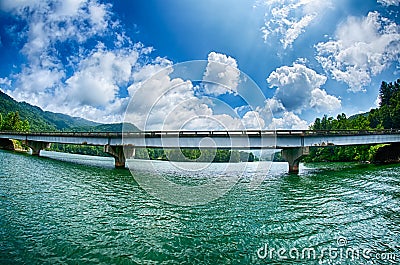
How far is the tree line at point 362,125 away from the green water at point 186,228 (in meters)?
55.6

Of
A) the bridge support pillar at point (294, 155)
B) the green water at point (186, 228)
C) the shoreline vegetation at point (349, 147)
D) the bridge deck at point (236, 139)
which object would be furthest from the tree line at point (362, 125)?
the green water at point (186, 228)

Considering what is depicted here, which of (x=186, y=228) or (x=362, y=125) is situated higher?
(x=362, y=125)

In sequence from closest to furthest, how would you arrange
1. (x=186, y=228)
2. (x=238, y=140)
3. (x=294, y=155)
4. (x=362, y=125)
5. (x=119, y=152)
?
1. (x=186, y=228)
2. (x=238, y=140)
3. (x=294, y=155)
4. (x=119, y=152)
5. (x=362, y=125)

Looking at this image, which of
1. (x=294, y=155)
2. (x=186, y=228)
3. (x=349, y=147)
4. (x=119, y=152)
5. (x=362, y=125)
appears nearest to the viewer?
(x=186, y=228)

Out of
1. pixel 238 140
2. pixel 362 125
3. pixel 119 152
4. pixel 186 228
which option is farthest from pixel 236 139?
pixel 362 125

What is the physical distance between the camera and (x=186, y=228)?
43.0 feet

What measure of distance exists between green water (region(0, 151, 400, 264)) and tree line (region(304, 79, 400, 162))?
182 ft

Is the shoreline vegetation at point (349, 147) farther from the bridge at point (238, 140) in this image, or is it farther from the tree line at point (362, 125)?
the bridge at point (238, 140)

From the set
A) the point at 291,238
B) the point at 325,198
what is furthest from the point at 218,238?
the point at 325,198

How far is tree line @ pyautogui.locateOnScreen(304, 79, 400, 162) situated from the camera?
73194mm

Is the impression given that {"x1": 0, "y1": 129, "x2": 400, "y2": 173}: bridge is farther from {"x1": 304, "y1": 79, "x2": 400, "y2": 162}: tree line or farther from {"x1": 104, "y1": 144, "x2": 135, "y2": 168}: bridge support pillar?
{"x1": 304, "y1": 79, "x2": 400, "y2": 162}: tree line

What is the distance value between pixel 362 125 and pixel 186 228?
94.4m

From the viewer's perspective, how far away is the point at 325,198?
21.4 m

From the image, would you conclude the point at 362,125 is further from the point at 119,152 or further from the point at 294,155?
the point at 119,152
